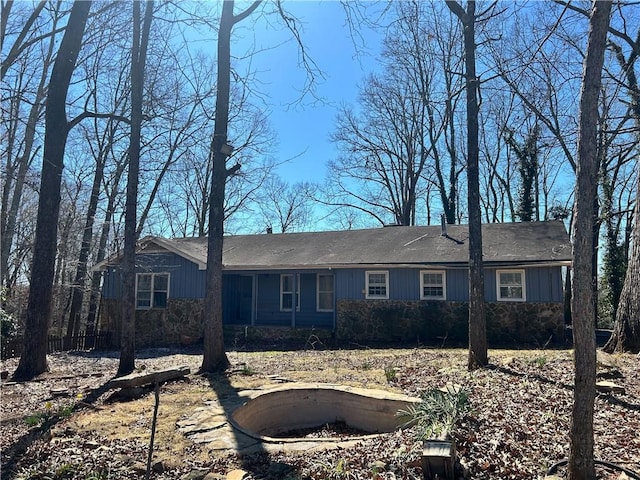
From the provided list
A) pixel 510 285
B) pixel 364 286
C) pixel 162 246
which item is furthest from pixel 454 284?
pixel 162 246

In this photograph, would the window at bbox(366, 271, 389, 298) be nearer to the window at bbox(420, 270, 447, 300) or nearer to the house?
the house

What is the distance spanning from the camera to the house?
1523cm

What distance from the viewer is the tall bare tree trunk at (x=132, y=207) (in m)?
9.84

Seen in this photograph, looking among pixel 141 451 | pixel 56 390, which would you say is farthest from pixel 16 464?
pixel 56 390

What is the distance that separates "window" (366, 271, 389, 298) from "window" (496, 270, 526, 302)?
13.0ft

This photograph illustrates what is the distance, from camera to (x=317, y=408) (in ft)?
26.2

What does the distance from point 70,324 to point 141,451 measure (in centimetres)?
1816

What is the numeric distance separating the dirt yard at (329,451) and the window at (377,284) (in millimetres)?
7320

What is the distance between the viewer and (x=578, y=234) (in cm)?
385

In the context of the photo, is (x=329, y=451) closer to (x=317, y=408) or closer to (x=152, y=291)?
(x=317, y=408)

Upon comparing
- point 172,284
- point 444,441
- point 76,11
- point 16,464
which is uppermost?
point 76,11

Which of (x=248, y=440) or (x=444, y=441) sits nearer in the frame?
(x=444, y=441)

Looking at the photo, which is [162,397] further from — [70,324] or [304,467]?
[70,324]

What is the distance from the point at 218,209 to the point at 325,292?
9397mm
